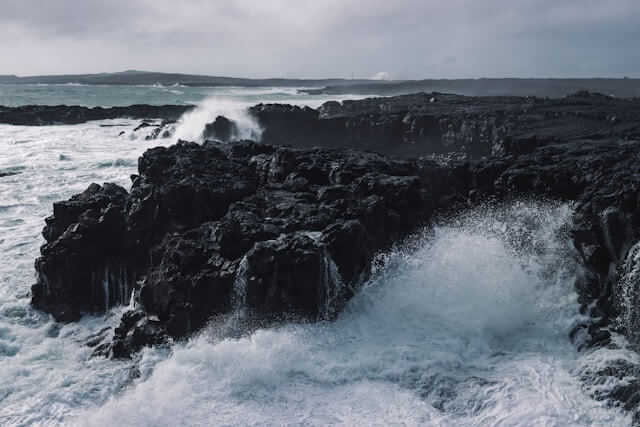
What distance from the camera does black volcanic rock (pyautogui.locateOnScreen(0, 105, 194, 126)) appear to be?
45719 millimetres

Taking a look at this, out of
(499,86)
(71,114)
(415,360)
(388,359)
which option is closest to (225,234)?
(388,359)

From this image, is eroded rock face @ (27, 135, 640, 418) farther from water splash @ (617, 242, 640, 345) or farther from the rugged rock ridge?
the rugged rock ridge

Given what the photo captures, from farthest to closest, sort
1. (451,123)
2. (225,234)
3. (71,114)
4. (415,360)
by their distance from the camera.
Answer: (71,114) → (451,123) → (225,234) → (415,360)

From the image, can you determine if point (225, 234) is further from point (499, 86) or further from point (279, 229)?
point (499, 86)

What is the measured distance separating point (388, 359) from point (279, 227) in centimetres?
394

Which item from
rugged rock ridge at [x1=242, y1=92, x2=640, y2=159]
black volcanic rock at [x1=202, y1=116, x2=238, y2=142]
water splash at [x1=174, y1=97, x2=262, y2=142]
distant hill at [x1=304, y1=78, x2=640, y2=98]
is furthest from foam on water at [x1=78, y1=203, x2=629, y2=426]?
distant hill at [x1=304, y1=78, x2=640, y2=98]

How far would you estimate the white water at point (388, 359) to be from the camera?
925 cm

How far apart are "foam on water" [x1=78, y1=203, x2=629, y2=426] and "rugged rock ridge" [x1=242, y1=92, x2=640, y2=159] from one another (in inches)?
425

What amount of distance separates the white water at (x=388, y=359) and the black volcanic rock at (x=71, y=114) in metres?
35.1

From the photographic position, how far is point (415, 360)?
1050 cm

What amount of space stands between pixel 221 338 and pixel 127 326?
272 centimetres

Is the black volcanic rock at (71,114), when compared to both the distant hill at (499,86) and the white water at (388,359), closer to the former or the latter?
the white water at (388,359)

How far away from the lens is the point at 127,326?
12312 millimetres

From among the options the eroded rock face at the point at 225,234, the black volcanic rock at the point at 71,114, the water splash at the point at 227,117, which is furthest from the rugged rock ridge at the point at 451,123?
the black volcanic rock at the point at 71,114
